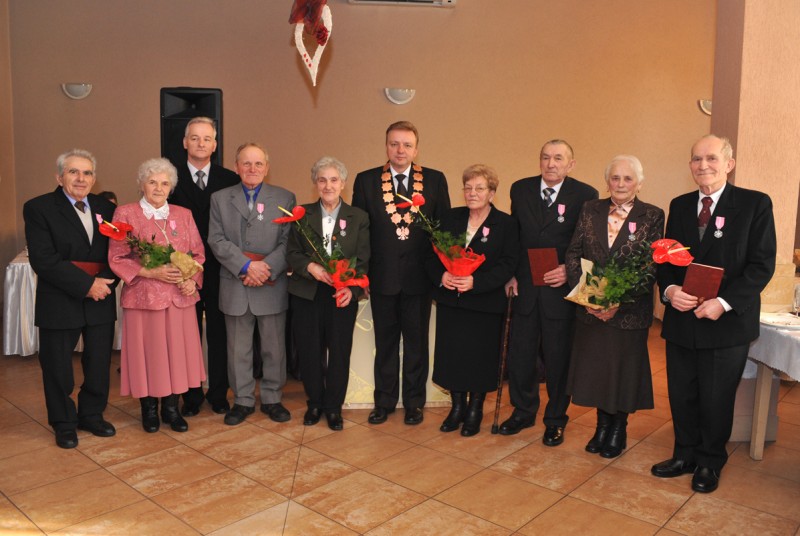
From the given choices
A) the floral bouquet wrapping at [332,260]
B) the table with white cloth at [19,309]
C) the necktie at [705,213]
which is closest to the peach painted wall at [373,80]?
the table with white cloth at [19,309]

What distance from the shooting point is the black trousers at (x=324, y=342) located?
381 centimetres

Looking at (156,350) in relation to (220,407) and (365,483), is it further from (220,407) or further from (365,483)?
(365,483)

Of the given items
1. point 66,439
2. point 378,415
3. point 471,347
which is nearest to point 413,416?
point 378,415

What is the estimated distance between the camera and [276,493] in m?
3.04

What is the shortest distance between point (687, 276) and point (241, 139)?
5.22 meters

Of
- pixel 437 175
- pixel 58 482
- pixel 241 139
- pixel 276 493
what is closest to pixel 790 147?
pixel 437 175

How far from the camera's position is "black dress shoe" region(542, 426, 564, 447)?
12.1 feet

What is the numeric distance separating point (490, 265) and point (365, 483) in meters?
1.33

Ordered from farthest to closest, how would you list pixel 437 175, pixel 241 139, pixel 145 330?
pixel 241 139 → pixel 437 175 → pixel 145 330

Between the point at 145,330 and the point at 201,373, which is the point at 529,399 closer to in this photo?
the point at 201,373

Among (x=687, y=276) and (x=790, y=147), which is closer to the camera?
(x=687, y=276)

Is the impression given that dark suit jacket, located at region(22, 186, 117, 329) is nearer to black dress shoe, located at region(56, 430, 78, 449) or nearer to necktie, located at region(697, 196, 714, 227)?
black dress shoe, located at region(56, 430, 78, 449)

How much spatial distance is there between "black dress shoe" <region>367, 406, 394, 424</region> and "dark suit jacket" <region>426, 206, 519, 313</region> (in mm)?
835

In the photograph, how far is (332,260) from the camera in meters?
3.58
